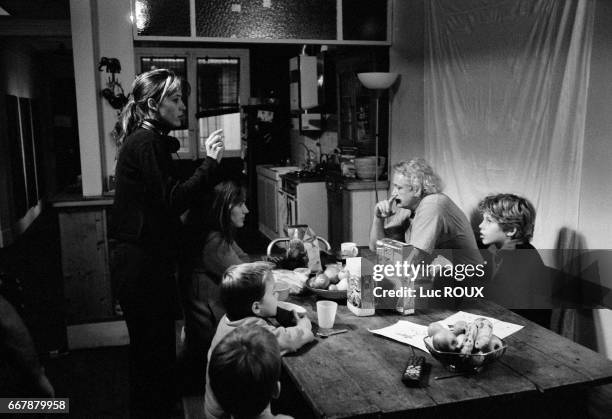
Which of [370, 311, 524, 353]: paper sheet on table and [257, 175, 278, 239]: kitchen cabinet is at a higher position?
[370, 311, 524, 353]: paper sheet on table

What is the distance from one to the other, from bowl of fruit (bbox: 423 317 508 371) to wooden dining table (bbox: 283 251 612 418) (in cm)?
4

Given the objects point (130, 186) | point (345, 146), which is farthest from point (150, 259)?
point (345, 146)

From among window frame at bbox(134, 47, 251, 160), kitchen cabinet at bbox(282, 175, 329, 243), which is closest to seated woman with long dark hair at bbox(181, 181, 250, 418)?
kitchen cabinet at bbox(282, 175, 329, 243)

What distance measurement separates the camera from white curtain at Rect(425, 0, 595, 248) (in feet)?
9.60

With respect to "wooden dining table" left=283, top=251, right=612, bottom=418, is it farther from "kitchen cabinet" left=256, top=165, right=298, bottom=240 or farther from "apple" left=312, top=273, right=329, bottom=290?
A: "kitchen cabinet" left=256, top=165, right=298, bottom=240

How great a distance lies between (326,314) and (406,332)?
Answer: 285 mm

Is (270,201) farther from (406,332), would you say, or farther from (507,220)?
(406,332)

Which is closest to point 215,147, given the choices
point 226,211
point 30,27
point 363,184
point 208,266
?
point 226,211

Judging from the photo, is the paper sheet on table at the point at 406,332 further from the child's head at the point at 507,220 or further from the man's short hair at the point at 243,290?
the child's head at the point at 507,220

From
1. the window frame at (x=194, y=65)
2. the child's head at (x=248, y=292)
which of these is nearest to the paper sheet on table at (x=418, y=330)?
the child's head at (x=248, y=292)

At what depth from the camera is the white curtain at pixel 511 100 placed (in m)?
2.93

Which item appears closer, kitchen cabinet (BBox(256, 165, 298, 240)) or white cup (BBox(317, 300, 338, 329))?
white cup (BBox(317, 300, 338, 329))

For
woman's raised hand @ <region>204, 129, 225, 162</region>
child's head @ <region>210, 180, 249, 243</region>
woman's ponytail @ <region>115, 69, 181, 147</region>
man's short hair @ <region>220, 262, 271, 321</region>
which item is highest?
woman's ponytail @ <region>115, 69, 181, 147</region>

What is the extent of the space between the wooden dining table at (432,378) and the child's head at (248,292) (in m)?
0.21
